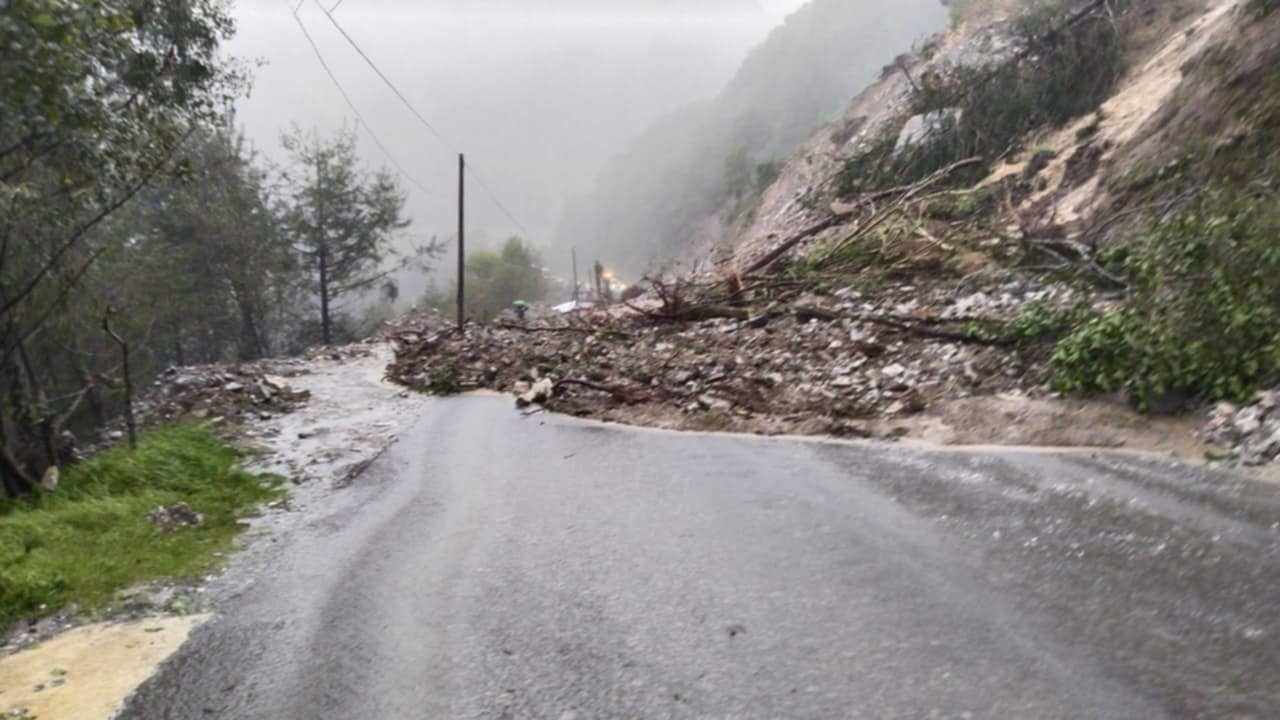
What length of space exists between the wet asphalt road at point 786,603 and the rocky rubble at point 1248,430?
1.07ft

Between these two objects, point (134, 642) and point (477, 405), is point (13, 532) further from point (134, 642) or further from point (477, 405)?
point (477, 405)

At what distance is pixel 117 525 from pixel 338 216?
73.5ft

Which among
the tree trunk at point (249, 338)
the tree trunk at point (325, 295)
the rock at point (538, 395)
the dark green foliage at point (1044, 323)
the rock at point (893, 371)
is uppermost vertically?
the tree trunk at point (325, 295)

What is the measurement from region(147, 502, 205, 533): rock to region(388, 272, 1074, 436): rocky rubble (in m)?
4.04

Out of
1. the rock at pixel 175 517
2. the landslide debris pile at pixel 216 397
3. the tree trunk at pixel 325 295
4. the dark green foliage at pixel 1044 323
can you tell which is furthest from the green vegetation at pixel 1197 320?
the tree trunk at pixel 325 295

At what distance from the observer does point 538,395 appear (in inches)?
390

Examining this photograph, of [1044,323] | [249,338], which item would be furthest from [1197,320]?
[249,338]

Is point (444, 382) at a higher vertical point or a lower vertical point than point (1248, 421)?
higher

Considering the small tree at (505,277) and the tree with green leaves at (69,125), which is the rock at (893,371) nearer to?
the tree with green leaves at (69,125)

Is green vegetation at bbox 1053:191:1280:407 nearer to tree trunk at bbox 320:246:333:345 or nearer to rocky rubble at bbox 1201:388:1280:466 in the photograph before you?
rocky rubble at bbox 1201:388:1280:466

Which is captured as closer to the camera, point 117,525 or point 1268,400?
point 1268,400

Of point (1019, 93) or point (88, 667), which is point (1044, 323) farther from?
point (1019, 93)

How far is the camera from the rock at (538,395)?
9.88 metres

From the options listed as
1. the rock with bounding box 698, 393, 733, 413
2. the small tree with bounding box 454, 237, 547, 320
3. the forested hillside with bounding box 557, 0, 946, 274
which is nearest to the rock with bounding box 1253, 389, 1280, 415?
the rock with bounding box 698, 393, 733, 413
